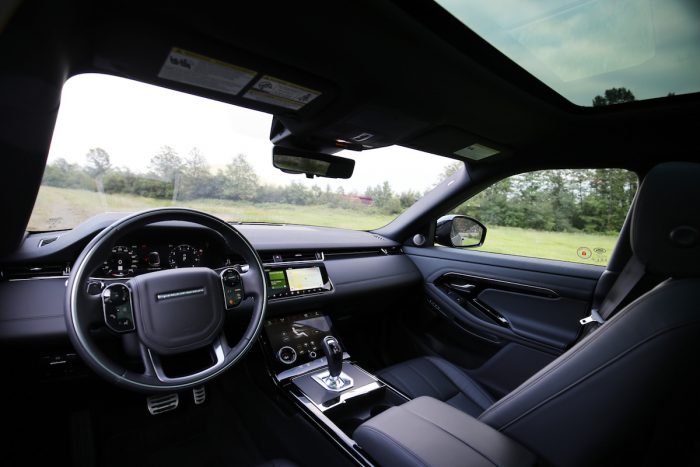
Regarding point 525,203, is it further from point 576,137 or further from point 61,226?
point 61,226

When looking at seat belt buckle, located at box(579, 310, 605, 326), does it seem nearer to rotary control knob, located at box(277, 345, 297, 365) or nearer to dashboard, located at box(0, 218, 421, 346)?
dashboard, located at box(0, 218, 421, 346)

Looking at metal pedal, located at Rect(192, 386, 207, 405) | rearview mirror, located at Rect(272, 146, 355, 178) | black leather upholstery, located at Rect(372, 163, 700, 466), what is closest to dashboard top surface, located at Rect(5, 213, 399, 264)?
rearview mirror, located at Rect(272, 146, 355, 178)

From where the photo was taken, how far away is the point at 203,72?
1.50 m

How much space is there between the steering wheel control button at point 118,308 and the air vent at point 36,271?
17.1 inches

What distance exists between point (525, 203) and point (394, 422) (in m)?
2.06

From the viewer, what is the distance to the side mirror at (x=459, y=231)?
3125 mm

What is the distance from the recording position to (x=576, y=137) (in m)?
2.30

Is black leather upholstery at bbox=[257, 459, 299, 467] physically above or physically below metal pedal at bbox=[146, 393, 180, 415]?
below

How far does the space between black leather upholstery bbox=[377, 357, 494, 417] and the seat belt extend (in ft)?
2.56

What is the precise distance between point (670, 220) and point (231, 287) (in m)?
1.65

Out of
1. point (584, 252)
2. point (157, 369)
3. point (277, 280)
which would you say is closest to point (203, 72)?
point (157, 369)

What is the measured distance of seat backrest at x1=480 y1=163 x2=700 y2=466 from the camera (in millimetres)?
978

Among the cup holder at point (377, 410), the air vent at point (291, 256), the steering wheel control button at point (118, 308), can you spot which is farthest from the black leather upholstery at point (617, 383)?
the air vent at point (291, 256)

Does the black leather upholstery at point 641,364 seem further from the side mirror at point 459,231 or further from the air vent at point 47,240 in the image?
the air vent at point 47,240
